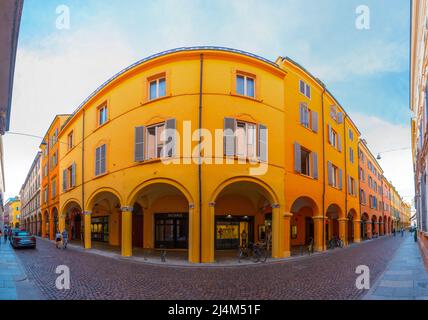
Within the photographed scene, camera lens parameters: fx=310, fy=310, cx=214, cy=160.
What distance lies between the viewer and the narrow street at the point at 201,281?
8281mm

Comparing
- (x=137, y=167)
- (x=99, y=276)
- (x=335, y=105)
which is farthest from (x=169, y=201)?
(x=335, y=105)

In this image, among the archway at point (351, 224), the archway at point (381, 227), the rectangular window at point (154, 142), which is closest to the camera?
the rectangular window at point (154, 142)

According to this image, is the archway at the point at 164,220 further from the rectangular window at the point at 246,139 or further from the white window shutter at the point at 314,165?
the white window shutter at the point at 314,165

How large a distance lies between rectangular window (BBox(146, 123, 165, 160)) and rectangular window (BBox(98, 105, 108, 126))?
5193mm

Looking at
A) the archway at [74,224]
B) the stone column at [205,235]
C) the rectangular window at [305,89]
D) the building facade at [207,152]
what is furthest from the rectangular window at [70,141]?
the rectangular window at [305,89]

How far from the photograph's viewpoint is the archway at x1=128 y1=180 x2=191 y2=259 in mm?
19125

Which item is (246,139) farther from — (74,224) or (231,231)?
(74,224)

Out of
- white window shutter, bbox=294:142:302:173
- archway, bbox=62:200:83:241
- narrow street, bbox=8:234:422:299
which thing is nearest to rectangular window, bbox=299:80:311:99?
white window shutter, bbox=294:142:302:173

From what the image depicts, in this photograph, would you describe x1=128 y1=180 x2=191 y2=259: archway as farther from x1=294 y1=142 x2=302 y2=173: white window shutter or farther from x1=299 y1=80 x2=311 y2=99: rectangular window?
x1=299 y1=80 x2=311 y2=99: rectangular window

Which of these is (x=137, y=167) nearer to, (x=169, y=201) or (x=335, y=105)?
(x=169, y=201)

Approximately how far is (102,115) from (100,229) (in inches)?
431

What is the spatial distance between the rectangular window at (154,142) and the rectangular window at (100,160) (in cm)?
434

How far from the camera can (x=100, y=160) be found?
774 inches

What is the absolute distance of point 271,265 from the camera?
1389cm
